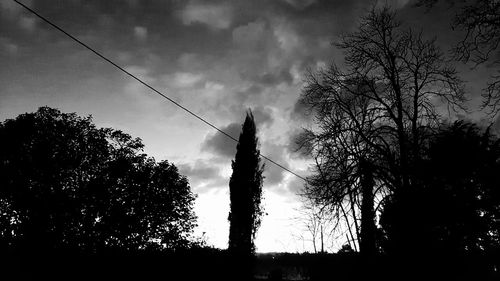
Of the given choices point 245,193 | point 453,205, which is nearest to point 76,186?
point 245,193

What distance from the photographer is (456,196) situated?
10969 mm

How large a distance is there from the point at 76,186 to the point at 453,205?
19011 millimetres

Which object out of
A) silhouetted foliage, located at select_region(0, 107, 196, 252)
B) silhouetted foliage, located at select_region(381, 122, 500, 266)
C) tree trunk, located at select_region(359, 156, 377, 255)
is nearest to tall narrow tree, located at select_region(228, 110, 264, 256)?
silhouetted foliage, located at select_region(0, 107, 196, 252)

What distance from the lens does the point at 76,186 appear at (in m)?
17.6

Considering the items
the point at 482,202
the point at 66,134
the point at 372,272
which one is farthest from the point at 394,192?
the point at 66,134

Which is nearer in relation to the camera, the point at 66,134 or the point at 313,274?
the point at 66,134

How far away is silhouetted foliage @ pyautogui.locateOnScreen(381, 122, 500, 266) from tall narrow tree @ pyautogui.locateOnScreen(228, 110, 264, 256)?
1453 cm

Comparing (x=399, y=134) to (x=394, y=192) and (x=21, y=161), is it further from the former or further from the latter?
(x=21, y=161)

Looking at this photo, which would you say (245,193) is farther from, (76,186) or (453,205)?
(453,205)

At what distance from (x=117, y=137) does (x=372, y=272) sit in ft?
52.6

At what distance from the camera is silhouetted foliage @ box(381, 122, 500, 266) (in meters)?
10.9

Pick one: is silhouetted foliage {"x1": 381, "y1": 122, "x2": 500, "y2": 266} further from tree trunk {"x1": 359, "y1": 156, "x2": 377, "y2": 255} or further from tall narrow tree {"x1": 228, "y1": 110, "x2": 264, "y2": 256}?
tall narrow tree {"x1": 228, "y1": 110, "x2": 264, "y2": 256}

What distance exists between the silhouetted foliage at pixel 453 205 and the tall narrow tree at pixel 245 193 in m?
14.5

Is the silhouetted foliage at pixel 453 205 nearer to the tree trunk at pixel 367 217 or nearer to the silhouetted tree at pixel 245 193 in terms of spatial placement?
the tree trunk at pixel 367 217
